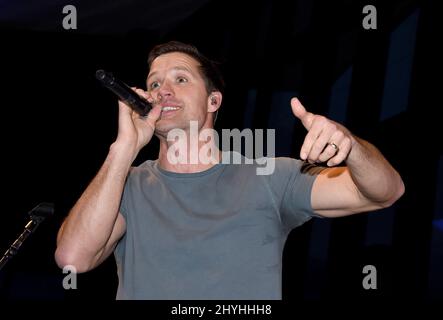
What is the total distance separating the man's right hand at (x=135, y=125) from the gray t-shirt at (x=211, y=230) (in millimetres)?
153

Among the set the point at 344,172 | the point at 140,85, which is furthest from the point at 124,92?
the point at 140,85

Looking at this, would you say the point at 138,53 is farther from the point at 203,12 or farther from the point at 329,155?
the point at 329,155

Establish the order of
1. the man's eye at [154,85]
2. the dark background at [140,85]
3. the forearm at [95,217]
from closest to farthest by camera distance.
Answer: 1. the forearm at [95,217]
2. the man's eye at [154,85]
3. the dark background at [140,85]

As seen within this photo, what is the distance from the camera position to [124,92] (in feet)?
4.42

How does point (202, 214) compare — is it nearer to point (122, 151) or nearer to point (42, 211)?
point (122, 151)

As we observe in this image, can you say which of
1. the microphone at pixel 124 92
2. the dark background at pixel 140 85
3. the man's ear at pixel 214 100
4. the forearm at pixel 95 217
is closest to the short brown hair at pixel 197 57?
Result: the man's ear at pixel 214 100

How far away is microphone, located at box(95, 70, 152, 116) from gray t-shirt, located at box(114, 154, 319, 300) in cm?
26

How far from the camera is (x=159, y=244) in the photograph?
1.50 metres

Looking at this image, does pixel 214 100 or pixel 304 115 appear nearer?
pixel 304 115

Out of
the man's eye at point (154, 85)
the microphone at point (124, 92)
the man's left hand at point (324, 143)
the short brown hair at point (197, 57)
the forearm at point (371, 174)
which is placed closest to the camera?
the man's left hand at point (324, 143)

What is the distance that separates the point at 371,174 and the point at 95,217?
0.76 metres

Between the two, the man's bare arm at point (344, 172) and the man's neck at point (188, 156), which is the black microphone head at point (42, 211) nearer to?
the man's neck at point (188, 156)

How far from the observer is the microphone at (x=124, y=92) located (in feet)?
4.09

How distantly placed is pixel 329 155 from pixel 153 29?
3488 mm
